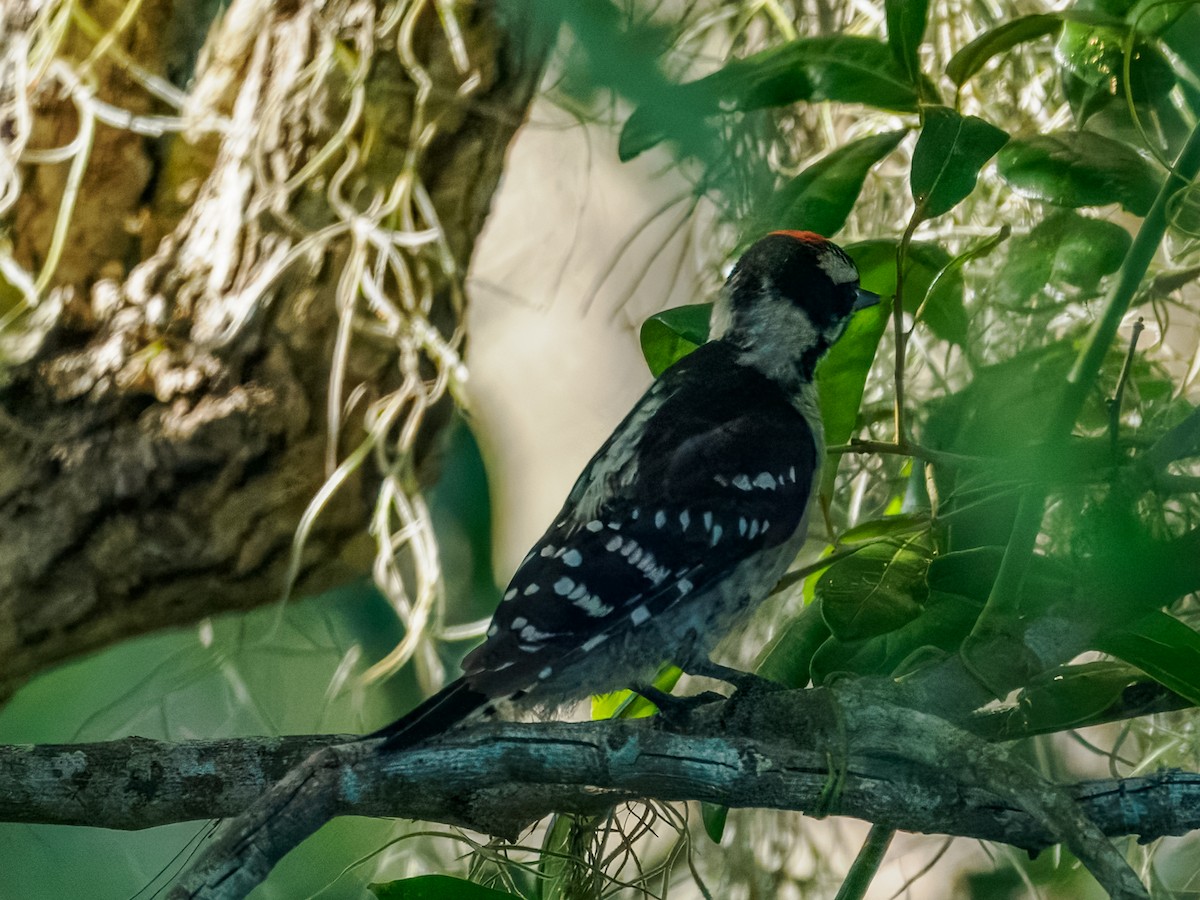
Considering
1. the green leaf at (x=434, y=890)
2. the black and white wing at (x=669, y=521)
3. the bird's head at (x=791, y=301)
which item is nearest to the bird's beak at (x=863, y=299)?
the bird's head at (x=791, y=301)

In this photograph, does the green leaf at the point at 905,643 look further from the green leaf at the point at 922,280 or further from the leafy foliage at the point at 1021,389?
the green leaf at the point at 922,280

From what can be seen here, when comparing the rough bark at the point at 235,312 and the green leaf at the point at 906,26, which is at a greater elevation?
the rough bark at the point at 235,312

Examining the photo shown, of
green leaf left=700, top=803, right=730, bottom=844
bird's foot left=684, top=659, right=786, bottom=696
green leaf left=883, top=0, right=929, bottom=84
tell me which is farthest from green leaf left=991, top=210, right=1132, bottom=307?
green leaf left=700, top=803, right=730, bottom=844

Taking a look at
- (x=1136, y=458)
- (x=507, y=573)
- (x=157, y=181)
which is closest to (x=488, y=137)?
(x=157, y=181)

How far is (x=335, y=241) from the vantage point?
1645 millimetres

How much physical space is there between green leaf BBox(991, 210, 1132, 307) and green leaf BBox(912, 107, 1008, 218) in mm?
202

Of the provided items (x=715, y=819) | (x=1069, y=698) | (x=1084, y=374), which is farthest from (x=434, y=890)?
(x=1084, y=374)

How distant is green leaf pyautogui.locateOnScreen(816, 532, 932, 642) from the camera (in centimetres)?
90

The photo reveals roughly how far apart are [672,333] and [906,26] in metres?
0.38

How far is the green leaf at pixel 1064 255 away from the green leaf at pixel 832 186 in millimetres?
198

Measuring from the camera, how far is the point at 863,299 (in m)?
1.07

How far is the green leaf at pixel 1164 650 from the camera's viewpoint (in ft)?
2.72

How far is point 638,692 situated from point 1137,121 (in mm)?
656

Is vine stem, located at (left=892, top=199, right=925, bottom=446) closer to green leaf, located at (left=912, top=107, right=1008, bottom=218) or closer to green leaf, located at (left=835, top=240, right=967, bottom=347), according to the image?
green leaf, located at (left=912, top=107, right=1008, bottom=218)
